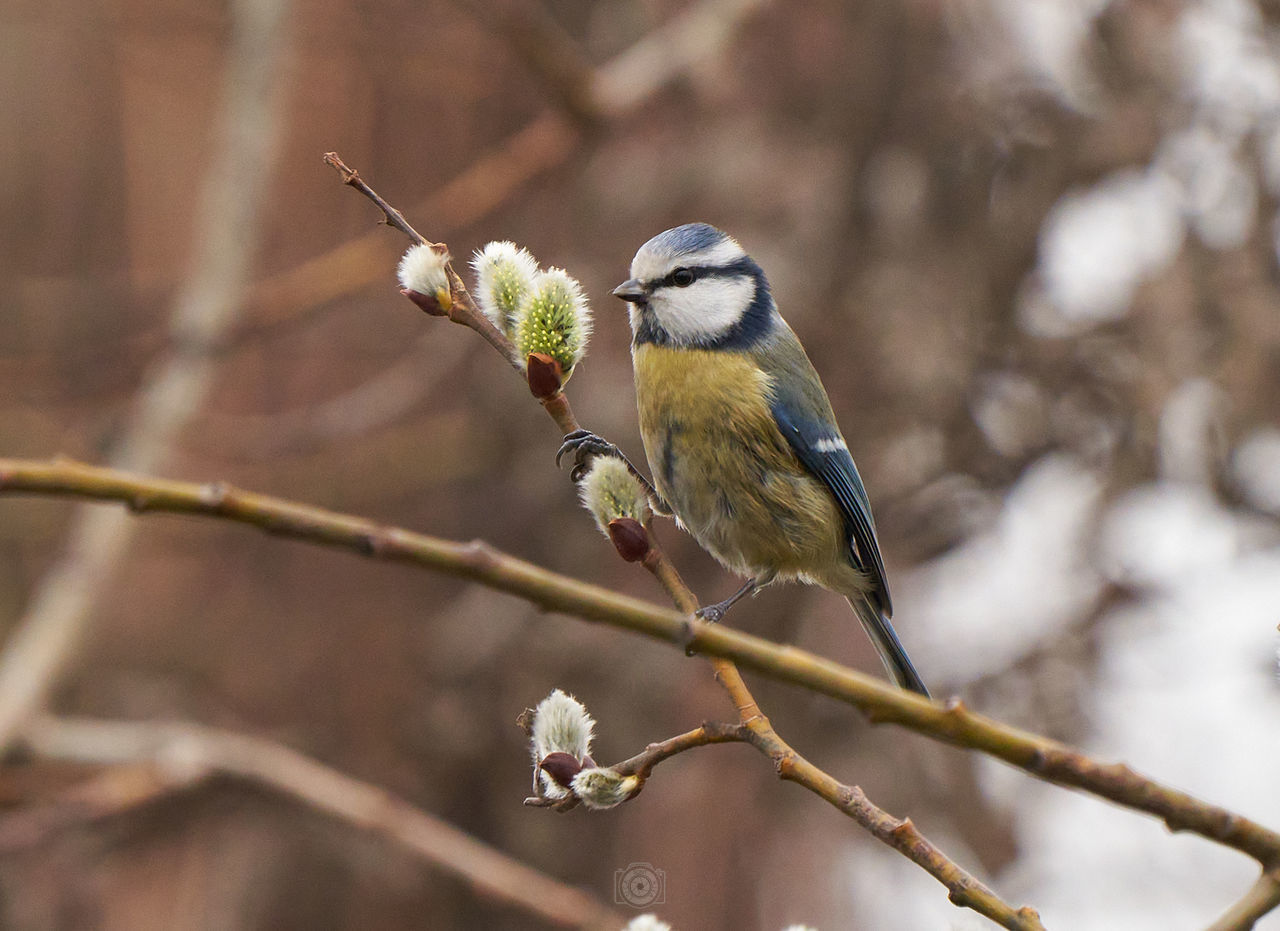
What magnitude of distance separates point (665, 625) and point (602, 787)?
1.25 feet

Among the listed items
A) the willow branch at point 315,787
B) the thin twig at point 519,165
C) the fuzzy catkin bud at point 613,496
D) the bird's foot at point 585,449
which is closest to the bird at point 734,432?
the bird's foot at point 585,449

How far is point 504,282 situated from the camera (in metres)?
1.13

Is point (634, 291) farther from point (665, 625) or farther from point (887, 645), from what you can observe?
point (665, 625)

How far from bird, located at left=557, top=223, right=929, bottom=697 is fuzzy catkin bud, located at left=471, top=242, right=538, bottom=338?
0.78 metres

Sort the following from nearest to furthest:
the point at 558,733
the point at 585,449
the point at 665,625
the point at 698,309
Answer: the point at 665,625 < the point at 558,733 < the point at 585,449 < the point at 698,309

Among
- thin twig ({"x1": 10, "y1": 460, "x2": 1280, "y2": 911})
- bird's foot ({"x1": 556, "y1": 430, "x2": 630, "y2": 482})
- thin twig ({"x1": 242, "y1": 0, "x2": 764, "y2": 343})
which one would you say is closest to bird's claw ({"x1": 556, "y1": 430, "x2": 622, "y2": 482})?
bird's foot ({"x1": 556, "y1": 430, "x2": 630, "y2": 482})

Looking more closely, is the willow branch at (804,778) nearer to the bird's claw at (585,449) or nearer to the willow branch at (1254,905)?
the willow branch at (1254,905)

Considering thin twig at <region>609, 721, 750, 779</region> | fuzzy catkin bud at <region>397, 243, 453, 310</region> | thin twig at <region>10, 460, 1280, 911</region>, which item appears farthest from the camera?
fuzzy catkin bud at <region>397, 243, 453, 310</region>

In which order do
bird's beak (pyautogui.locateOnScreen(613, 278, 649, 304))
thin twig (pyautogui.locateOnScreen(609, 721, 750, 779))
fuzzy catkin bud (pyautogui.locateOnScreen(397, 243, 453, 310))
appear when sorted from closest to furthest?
thin twig (pyautogui.locateOnScreen(609, 721, 750, 779)) → fuzzy catkin bud (pyautogui.locateOnScreen(397, 243, 453, 310)) → bird's beak (pyautogui.locateOnScreen(613, 278, 649, 304))

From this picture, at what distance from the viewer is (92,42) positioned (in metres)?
3.81

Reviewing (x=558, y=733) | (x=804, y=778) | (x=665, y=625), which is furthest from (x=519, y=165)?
(x=665, y=625)

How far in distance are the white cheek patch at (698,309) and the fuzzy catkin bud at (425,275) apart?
3.16 feet

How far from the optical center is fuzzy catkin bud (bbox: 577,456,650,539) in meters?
1.14

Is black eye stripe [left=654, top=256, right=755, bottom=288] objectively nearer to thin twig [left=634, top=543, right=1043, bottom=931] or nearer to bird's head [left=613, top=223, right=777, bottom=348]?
bird's head [left=613, top=223, right=777, bottom=348]
